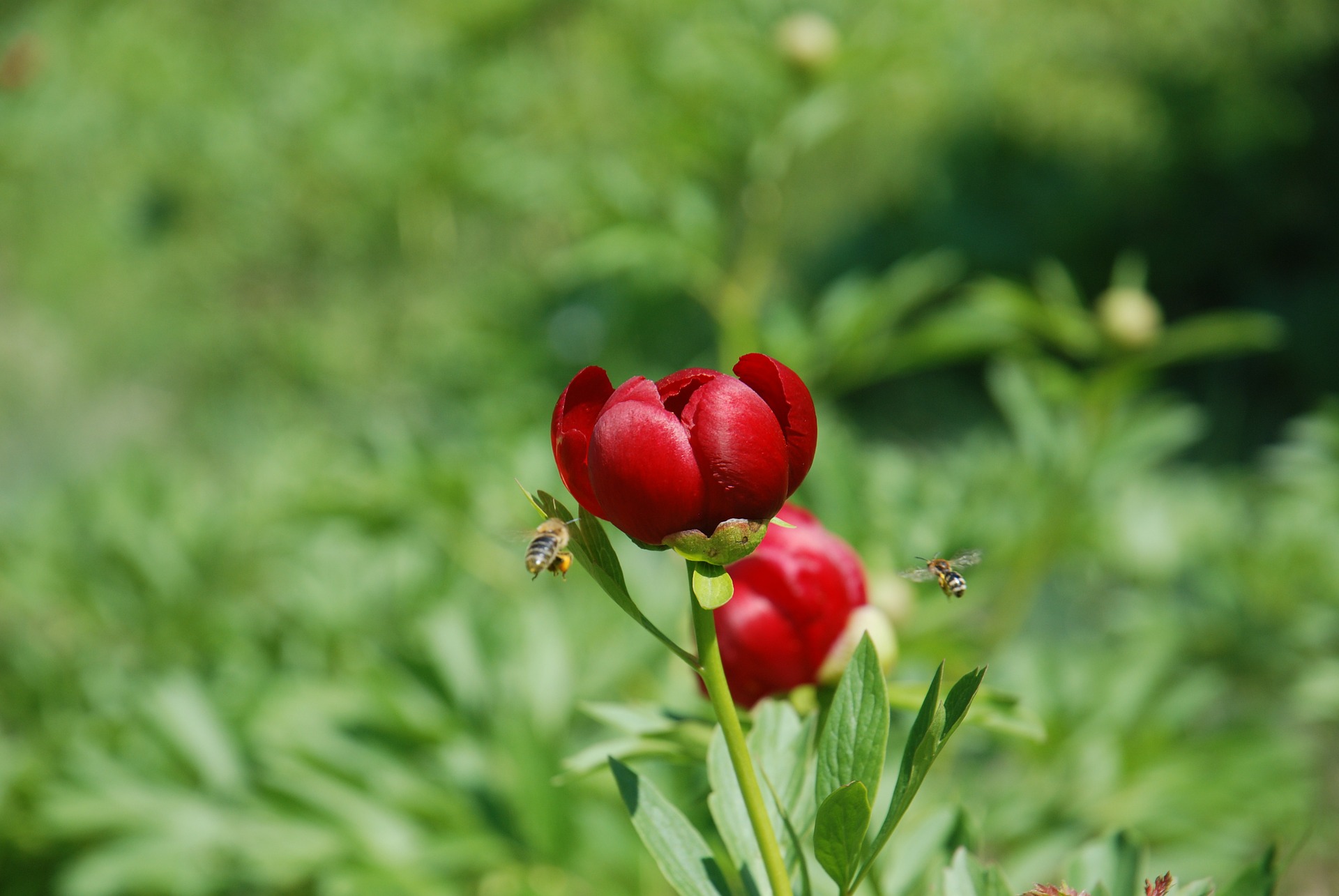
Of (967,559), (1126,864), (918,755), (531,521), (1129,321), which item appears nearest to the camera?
(918,755)

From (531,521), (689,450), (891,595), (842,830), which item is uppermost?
(531,521)

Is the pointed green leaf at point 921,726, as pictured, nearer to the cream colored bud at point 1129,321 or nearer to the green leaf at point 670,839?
the green leaf at point 670,839

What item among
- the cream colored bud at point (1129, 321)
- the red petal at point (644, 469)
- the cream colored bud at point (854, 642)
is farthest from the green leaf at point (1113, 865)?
the cream colored bud at point (1129, 321)

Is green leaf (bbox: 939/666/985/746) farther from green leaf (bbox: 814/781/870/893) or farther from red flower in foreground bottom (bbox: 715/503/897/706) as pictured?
red flower in foreground bottom (bbox: 715/503/897/706)

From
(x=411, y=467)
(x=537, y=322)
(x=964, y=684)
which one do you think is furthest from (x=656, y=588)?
(x=537, y=322)

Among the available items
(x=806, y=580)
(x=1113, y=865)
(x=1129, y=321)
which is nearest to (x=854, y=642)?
(x=806, y=580)

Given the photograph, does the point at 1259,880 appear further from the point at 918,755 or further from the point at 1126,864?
the point at 918,755

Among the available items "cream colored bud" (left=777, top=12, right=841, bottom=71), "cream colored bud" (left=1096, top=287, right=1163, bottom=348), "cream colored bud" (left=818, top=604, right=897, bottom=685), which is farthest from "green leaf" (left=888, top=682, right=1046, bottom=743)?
"cream colored bud" (left=777, top=12, right=841, bottom=71)
